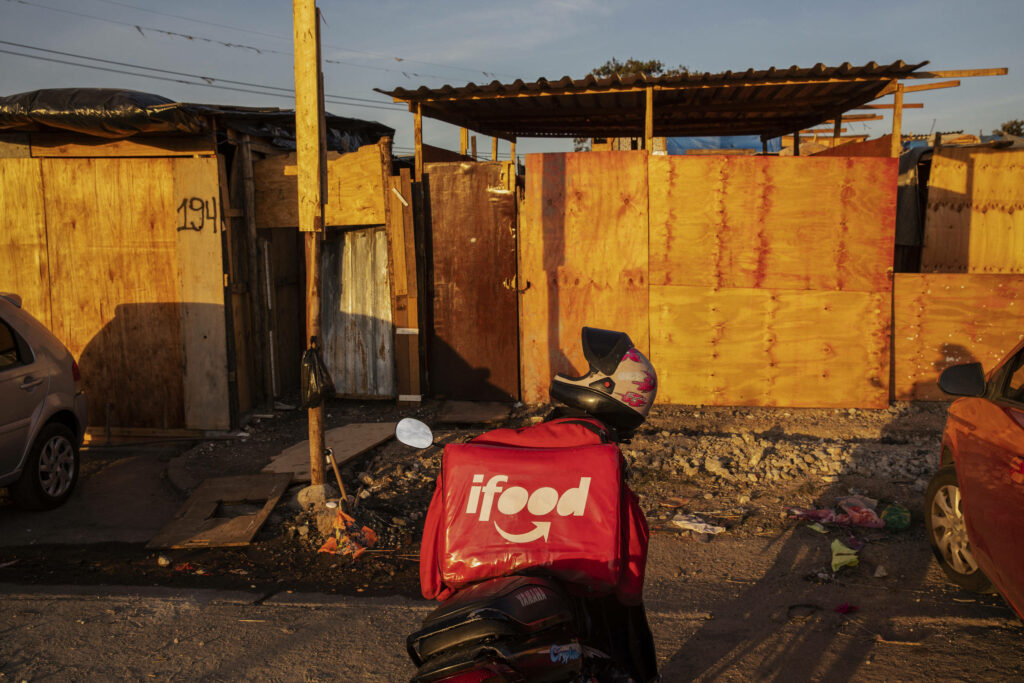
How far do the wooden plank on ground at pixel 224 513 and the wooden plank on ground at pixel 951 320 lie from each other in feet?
22.1

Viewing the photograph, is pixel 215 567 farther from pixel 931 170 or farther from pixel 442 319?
pixel 931 170

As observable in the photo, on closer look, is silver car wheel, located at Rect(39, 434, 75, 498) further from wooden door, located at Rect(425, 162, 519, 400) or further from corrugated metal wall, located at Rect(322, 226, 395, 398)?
wooden door, located at Rect(425, 162, 519, 400)

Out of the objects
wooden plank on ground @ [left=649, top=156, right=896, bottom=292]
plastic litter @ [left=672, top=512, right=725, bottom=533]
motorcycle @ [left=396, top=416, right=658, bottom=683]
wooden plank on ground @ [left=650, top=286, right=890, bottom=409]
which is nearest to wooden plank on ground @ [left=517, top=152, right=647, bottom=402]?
wooden plank on ground @ [left=649, top=156, right=896, bottom=292]

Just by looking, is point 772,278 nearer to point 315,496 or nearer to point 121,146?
point 315,496

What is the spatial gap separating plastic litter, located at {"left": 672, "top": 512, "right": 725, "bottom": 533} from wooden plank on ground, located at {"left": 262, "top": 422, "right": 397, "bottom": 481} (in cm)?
286

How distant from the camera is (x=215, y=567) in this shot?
5246mm

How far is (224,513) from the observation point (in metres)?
6.12

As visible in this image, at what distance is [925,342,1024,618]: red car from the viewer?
342 centimetres

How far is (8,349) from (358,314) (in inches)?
162

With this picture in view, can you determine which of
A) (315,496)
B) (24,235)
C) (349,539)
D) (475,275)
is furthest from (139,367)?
(349,539)

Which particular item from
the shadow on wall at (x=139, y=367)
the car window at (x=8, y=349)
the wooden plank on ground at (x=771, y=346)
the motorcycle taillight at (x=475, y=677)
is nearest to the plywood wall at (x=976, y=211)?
the wooden plank on ground at (x=771, y=346)

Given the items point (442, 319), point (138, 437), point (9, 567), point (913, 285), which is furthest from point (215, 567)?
point (913, 285)

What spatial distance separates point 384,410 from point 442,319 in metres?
1.29

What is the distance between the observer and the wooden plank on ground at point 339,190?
8875 millimetres
